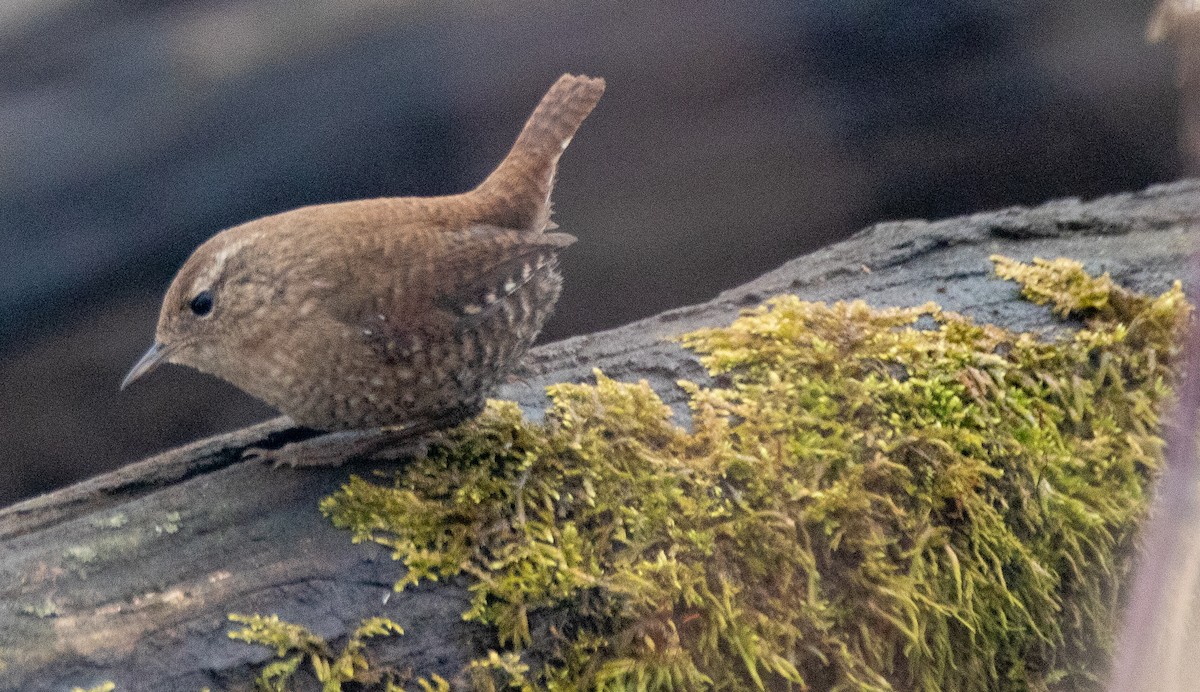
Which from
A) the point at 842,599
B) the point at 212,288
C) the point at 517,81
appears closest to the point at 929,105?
the point at 517,81

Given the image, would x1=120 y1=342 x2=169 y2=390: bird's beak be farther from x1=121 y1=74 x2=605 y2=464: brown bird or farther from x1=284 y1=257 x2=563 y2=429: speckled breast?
x1=284 y1=257 x2=563 y2=429: speckled breast

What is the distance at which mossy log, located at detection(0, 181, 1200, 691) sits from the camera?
3.43ft

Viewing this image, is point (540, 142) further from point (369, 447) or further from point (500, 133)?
point (369, 447)

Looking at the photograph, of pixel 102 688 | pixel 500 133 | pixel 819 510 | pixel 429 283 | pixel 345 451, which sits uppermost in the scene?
pixel 500 133

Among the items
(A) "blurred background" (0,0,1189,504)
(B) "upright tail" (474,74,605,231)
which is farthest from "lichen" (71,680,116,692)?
(B) "upright tail" (474,74,605,231)

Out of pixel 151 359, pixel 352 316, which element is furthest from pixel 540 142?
pixel 151 359

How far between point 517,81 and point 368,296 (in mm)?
589

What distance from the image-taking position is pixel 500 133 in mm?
1682

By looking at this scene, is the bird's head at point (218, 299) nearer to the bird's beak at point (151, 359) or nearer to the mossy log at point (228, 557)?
the bird's beak at point (151, 359)

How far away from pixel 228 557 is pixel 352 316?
415 mm

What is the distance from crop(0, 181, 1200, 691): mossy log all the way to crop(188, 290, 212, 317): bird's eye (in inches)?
10.7

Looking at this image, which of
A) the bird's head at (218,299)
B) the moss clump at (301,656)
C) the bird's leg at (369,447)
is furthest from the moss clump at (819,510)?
the bird's head at (218,299)

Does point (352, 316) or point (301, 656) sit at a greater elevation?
point (352, 316)

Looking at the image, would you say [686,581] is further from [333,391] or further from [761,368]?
[333,391]
